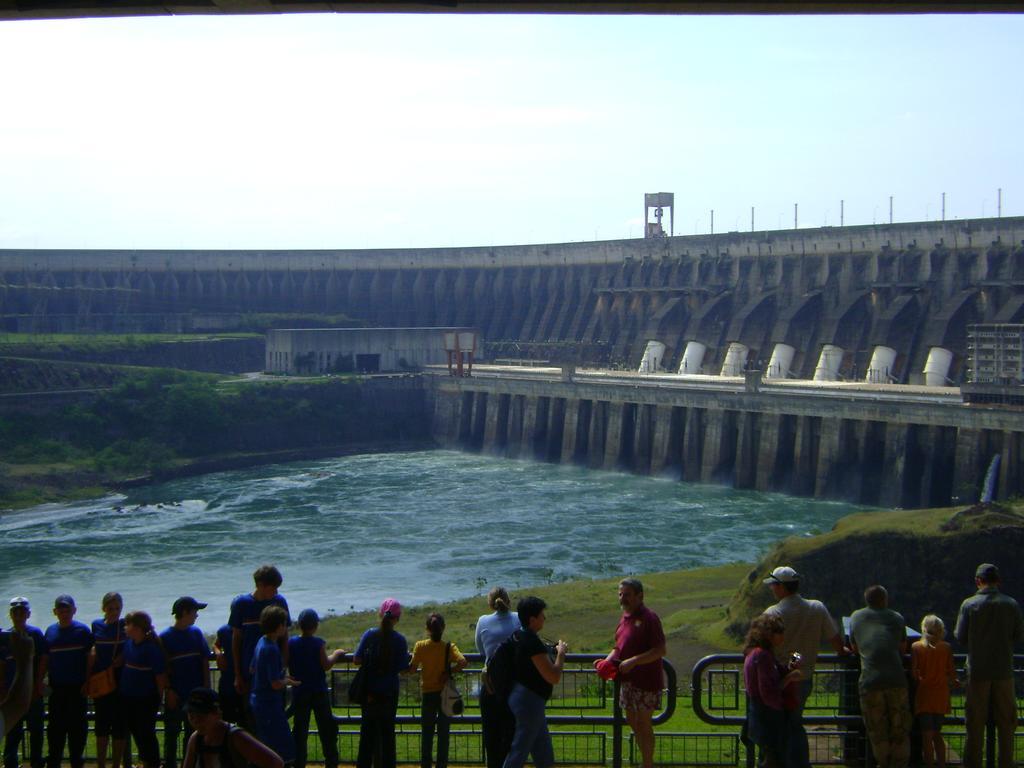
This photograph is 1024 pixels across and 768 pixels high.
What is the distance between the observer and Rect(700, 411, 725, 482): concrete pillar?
51.7 m

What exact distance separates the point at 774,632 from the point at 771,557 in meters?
16.1

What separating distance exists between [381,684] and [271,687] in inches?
37.3

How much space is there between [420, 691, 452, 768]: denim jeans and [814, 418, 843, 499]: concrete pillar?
38.3 metres

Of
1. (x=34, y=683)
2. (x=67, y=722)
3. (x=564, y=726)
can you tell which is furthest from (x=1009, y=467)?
(x=34, y=683)

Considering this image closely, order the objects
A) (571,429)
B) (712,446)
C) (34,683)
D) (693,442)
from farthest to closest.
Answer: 1. (571,429)
2. (693,442)
3. (712,446)
4. (34,683)

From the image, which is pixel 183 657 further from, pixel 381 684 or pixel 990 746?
pixel 990 746

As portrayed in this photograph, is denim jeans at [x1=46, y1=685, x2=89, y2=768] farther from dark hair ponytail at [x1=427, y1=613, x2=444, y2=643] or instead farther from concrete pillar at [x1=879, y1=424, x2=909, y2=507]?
concrete pillar at [x1=879, y1=424, x2=909, y2=507]

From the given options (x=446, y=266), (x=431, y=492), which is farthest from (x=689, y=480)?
(x=446, y=266)

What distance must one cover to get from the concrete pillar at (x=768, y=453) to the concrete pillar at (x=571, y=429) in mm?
10865

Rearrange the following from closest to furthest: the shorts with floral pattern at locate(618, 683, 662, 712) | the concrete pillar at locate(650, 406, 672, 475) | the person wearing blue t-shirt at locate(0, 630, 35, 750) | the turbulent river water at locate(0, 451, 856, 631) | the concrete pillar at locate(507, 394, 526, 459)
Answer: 1. the person wearing blue t-shirt at locate(0, 630, 35, 750)
2. the shorts with floral pattern at locate(618, 683, 662, 712)
3. the turbulent river water at locate(0, 451, 856, 631)
4. the concrete pillar at locate(650, 406, 672, 475)
5. the concrete pillar at locate(507, 394, 526, 459)

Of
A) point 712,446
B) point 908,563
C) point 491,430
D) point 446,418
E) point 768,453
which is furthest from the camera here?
point 446,418

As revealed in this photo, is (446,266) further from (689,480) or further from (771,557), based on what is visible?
(771,557)

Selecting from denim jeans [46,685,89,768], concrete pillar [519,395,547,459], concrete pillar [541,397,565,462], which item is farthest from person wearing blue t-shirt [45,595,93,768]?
concrete pillar [519,395,547,459]

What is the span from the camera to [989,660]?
10.1 meters
